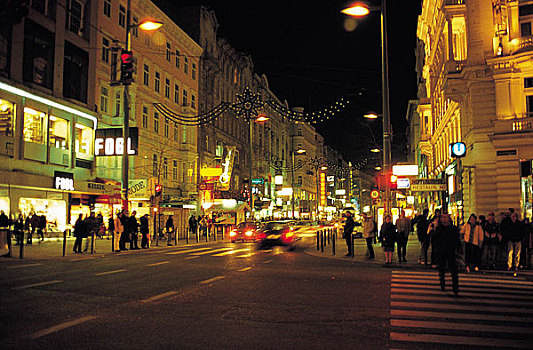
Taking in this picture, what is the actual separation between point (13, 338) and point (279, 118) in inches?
3713

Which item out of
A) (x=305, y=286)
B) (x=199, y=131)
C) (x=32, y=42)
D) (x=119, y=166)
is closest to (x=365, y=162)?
(x=199, y=131)

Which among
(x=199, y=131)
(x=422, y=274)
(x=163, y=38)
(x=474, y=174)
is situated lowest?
(x=422, y=274)

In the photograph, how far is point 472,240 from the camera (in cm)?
1648

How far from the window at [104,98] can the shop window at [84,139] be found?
3.13 m

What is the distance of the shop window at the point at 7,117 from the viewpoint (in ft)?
89.2

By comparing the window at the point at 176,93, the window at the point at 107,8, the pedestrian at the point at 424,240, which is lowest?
the pedestrian at the point at 424,240

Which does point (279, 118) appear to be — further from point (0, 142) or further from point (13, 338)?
point (13, 338)

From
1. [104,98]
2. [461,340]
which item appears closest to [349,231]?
[461,340]

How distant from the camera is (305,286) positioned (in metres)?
12.2

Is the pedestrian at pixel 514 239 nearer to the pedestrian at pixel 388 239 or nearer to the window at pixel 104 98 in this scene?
the pedestrian at pixel 388 239

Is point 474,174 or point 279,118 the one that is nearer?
point 474,174

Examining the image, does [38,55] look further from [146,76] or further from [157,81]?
[157,81]

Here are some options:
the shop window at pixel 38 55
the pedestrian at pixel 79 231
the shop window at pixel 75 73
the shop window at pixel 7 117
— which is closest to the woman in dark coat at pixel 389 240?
the pedestrian at pixel 79 231

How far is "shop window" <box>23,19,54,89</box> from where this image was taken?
94.7 feet
